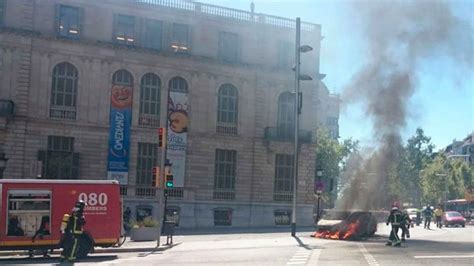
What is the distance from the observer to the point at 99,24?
40.4m

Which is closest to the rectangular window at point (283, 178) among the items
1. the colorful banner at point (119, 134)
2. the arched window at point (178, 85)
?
the arched window at point (178, 85)

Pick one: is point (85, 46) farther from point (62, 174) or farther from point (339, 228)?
point (339, 228)

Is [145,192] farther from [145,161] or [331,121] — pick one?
[331,121]

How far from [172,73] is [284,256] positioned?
24.6 metres

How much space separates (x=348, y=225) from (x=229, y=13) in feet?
68.5

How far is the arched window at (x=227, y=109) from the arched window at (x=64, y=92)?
9552 millimetres

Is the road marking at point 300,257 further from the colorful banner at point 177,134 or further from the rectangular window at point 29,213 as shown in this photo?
the colorful banner at point 177,134

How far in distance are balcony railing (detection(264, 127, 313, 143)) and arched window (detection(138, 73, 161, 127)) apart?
7.69 m

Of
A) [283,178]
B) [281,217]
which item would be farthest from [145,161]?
[281,217]

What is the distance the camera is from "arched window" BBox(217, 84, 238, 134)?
4359 cm

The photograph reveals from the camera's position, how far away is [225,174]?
142 feet

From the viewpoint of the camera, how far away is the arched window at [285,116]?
45.1 metres

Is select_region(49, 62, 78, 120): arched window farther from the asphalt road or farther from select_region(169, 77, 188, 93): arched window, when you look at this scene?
the asphalt road

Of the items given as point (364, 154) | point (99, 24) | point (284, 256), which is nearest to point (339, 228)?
point (364, 154)
